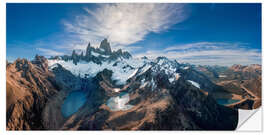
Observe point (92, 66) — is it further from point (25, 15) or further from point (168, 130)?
point (168, 130)

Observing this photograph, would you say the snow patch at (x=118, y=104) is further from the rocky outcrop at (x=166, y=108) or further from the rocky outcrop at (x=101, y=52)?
the rocky outcrop at (x=101, y=52)

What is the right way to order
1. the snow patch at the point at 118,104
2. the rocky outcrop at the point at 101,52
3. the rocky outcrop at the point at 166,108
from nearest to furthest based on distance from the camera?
the rocky outcrop at the point at 166,108, the snow patch at the point at 118,104, the rocky outcrop at the point at 101,52

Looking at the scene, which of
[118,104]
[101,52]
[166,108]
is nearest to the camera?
[166,108]

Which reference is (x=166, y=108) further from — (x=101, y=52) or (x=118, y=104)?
(x=101, y=52)

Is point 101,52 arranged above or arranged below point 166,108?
above

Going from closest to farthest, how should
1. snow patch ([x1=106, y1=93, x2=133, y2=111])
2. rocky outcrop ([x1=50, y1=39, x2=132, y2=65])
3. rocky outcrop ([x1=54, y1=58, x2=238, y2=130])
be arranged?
rocky outcrop ([x1=54, y1=58, x2=238, y2=130]) → snow patch ([x1=106, y1=93, x2=133, y2=111]) → rocky outcrop ([x1=50, y1=39, x2=132, y2=65])

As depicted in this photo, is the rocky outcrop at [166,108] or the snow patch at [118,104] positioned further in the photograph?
the snow patch at [118,104]

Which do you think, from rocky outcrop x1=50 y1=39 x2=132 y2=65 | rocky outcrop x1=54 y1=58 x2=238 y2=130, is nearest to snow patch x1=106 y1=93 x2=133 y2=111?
rocky outcrop x1=54 y1=58 x2=238 y2=130

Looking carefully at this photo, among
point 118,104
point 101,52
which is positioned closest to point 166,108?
point 118,104

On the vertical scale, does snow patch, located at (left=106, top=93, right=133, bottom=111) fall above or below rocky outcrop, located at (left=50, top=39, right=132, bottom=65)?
below

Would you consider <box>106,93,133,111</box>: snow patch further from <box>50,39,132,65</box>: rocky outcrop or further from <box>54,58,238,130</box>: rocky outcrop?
<box>50,39,132,65</box>: rocky outcrop

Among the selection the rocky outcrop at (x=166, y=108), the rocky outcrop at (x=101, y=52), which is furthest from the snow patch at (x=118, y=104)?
the rocky outcrop at (x=101, y=52)

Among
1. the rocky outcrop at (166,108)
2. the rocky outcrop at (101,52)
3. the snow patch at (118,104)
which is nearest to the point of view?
the rocky outcrop at (166,108)
